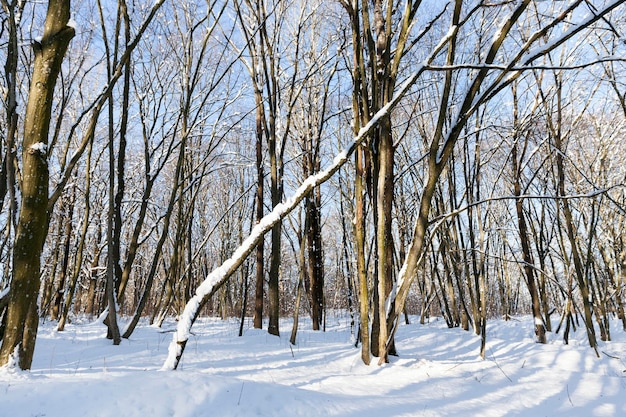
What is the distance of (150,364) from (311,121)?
7.52m

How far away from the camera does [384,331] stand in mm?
4129

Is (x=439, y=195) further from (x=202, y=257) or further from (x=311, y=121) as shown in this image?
(x=202, y=257)

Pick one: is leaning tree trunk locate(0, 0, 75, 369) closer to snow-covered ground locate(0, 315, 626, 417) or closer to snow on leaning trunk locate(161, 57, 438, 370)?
snow-covered ground locate(0, 315, 626, 417)

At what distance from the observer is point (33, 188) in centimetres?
273

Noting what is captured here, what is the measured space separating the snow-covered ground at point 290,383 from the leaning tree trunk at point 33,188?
0.99ft

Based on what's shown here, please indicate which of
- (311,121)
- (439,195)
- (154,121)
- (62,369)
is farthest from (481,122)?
(62,369)

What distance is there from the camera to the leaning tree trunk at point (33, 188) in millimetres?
2686

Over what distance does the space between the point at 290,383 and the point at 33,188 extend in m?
2.67

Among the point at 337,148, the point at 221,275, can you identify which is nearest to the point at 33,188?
the point at 221,275

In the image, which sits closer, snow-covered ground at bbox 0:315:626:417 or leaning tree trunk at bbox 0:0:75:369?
snow-covered ground at bbox 0:315:626:417

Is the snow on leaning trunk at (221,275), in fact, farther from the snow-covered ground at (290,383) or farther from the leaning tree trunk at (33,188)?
the leaning tree trunk at (33,188)

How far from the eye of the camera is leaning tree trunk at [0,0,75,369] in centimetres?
269

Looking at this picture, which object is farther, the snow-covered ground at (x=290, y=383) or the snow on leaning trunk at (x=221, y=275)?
the snow on leaning trunk at (x=221, y=275)

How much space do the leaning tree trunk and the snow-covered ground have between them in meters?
0.30
